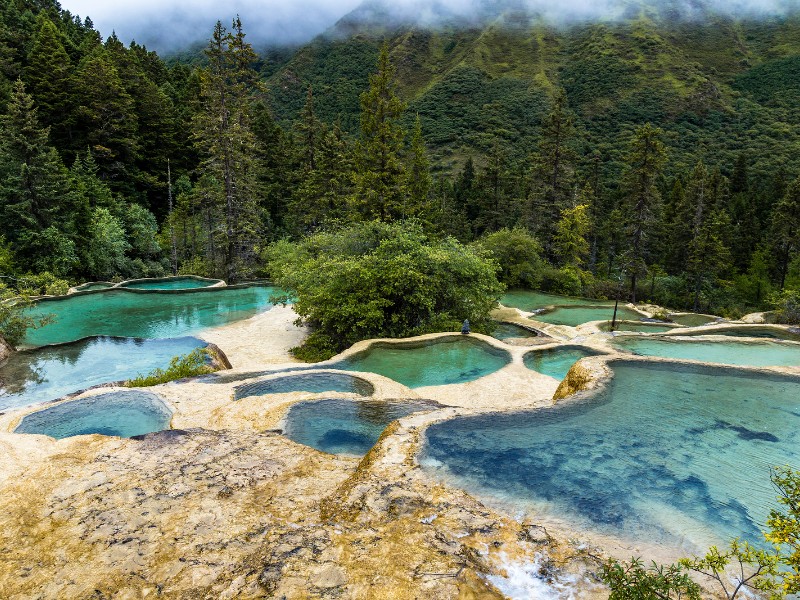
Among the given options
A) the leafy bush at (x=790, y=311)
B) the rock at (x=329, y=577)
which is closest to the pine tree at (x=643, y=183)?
the leafy bush at (x=790, y=311)

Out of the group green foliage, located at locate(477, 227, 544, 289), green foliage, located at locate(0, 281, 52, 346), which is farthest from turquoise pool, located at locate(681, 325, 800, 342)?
green foliage, located at locate(0, 281, 52, 346)

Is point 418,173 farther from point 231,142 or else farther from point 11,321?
point 11,321

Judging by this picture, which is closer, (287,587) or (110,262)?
(287,587)

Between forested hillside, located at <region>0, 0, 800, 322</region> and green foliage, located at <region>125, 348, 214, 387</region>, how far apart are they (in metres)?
13.9

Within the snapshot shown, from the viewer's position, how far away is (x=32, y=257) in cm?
2139

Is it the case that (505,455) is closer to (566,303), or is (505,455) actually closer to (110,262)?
(566,303)

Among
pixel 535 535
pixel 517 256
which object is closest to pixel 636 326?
pixel 517 256

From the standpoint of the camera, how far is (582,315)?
2153 centimetres

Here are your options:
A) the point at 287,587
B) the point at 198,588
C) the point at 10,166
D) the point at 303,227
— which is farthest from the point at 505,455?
the point at 303,227

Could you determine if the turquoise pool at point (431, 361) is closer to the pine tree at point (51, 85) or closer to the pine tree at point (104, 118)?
the pine tree at point (104, 118)

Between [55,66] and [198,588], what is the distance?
40.3m

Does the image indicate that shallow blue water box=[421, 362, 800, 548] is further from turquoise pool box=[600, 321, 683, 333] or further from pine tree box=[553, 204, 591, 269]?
pine tree box=[553, 204, 591, 269]

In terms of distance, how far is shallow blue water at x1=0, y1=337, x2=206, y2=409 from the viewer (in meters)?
9.86

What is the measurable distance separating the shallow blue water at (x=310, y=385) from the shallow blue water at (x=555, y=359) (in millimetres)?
4261
